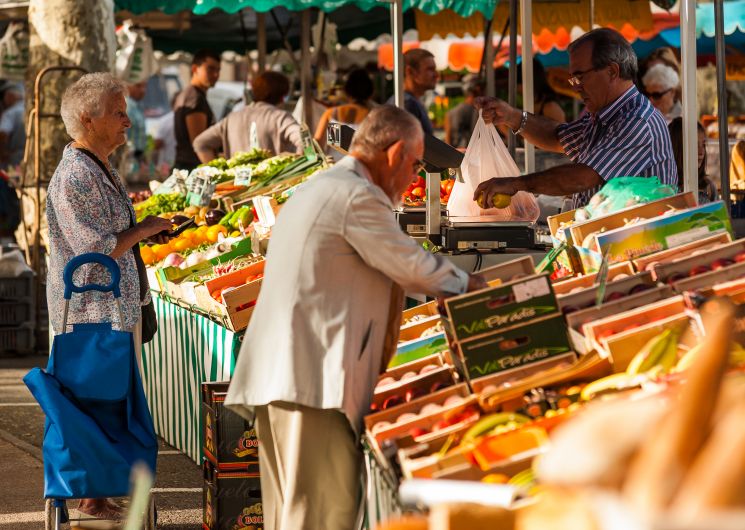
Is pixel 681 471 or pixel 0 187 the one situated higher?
pixel 0 187

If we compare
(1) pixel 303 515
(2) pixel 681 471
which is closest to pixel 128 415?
(1) pixel 303 515

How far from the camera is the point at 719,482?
140 centimetres

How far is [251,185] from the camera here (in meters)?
8.86

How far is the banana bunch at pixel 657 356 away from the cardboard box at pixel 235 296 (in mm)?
2544

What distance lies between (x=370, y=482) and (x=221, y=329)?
7.89 ft

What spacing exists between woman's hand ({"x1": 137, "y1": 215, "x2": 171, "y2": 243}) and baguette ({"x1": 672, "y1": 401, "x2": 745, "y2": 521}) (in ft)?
13.2

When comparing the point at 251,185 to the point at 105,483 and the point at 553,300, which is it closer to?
the point at 105,483

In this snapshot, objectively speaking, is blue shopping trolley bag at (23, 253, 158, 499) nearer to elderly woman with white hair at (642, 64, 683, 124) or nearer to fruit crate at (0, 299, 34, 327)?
fruit crate at (0, 299, 34, 327)

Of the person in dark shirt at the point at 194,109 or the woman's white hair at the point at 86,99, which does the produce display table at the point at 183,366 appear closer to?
the woman's white hair at the point at 86,99

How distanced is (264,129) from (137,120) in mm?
8743

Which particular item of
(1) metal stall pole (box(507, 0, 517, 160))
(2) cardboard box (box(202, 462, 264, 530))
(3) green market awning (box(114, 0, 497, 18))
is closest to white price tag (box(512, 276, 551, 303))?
(2) cardboard box (box(202, 462, 264, 530))

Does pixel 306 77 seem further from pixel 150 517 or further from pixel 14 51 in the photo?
pixel 150 517

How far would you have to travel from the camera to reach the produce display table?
599 cm

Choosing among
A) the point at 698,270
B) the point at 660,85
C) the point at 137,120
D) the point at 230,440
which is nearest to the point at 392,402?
the point at 698,270
